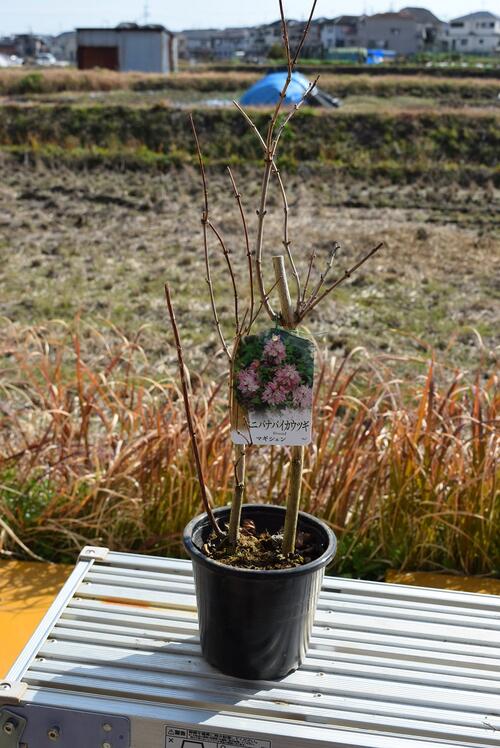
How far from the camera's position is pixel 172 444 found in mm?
2529

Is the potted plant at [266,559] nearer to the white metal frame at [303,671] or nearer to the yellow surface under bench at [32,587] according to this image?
the white metal frame at [303,671]

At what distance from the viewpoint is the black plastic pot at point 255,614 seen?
4.88 feet

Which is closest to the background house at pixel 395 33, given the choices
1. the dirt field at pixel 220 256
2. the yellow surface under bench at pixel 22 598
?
the dirt field at pixel 220 256

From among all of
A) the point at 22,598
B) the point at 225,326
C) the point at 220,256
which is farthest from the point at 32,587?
the point at 220,256

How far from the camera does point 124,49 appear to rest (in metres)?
39.1

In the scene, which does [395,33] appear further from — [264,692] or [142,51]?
[264,692]

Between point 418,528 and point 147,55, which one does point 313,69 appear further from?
point 418,528

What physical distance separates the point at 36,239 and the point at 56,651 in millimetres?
7761

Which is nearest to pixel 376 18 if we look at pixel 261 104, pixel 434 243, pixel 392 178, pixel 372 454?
pixel 261 104

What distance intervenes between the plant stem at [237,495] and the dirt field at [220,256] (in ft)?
9.47

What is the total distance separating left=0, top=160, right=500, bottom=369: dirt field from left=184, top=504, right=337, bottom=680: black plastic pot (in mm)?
3007

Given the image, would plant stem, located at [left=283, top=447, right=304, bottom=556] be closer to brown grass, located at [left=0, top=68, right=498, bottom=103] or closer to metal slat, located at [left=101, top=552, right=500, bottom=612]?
metal slat, located at [left=101, top=552, right=500, bottom=612]

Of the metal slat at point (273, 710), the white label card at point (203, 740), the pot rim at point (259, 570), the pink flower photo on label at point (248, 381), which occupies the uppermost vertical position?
the pink flower photo on label at point (248, 381)

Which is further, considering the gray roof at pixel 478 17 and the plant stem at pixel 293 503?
the gray roof at pixel 478 17
